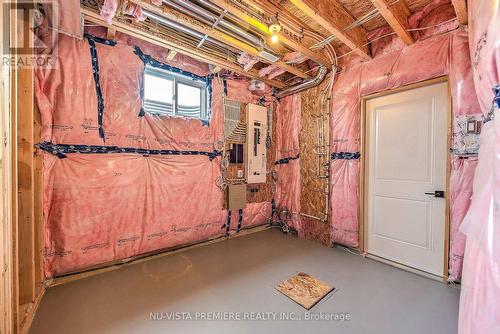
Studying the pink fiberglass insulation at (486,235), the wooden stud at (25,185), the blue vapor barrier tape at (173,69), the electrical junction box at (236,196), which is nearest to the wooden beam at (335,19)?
the pink fiberglass insulation at (486,235)

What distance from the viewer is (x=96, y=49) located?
2.27 m

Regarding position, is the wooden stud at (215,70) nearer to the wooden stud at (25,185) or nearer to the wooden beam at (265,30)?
the wooden beam at (265,30)

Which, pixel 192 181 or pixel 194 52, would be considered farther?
pixel 192 181

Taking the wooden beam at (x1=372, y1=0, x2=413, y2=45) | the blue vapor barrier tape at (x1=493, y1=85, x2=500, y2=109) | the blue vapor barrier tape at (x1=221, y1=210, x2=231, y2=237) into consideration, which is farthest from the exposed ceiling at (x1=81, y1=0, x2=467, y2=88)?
A: the blue vapor barrier tape at (x1=221, y1=210, x2=231, y2=237)

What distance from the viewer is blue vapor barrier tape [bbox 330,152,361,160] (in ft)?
9.24

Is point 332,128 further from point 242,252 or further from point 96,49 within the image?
point 96,49

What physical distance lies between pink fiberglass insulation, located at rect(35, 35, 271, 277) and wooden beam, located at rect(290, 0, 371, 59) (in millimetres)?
1714

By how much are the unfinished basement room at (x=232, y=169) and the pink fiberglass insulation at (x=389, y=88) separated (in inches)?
0.6

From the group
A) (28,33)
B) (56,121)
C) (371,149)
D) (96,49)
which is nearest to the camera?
(28,33)

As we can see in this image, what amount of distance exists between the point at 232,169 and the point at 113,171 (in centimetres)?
167

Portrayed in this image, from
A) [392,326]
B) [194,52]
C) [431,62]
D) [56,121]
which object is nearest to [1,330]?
[56,121]

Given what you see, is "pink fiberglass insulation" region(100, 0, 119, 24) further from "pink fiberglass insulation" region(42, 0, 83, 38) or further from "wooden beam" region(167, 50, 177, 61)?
"wooden beam" region(167, 50, 177, 61)

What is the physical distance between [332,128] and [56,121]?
129 inches

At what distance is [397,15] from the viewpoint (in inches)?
80.4
